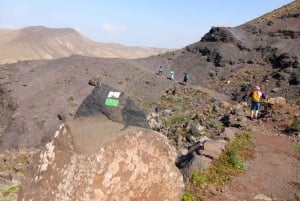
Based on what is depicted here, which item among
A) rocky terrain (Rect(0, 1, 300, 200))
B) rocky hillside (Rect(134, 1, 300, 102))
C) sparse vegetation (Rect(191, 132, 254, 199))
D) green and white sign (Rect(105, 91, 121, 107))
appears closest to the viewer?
green and white sign (Rect(105, 91, 121, 107))

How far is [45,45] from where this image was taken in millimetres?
100812

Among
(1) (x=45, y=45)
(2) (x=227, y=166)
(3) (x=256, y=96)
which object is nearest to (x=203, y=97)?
(3) (x=256, y=96)

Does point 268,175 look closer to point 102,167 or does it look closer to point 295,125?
point 295,125

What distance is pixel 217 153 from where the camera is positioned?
35.4ft

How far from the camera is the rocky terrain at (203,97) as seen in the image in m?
11.0

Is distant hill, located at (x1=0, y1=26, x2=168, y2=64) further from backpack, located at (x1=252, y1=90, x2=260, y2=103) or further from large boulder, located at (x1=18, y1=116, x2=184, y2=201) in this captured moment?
large boulder, located at (x1=18, y1=116, x2=184, y2=201)

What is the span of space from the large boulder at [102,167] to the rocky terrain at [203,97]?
9.41ft

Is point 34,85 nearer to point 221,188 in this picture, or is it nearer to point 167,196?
point 221,188

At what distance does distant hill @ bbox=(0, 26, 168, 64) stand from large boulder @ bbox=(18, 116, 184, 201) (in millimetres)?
78170

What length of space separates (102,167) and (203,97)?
26.6 meters

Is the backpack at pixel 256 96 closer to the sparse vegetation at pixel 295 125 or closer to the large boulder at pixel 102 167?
the sparse vegetation at pixel 295 125

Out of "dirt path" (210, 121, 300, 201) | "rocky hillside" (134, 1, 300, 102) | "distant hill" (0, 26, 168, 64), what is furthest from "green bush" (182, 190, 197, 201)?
"distant hill" (0, 26, 168, 64)

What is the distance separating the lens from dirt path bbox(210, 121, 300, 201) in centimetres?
925

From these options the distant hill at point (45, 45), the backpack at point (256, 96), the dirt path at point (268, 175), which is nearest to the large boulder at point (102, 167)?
the dirt path at point (268, 175)
